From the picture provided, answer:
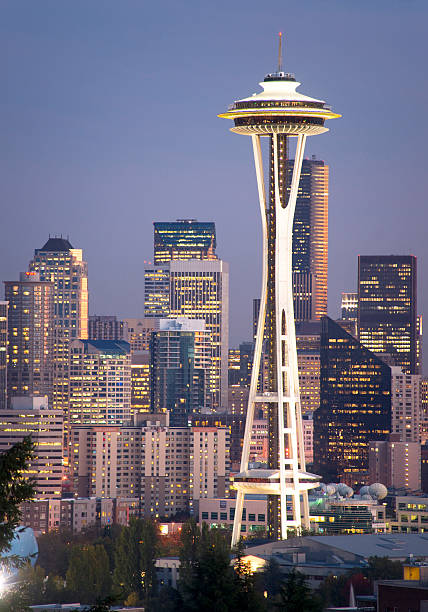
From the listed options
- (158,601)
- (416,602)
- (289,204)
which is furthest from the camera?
(289,204)

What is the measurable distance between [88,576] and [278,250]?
1086 inches

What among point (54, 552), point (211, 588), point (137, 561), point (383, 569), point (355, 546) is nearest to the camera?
point (211, 588)

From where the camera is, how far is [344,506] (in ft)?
547

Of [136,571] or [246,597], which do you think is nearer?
[246,597]

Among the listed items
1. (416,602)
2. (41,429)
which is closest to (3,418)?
(41,429)

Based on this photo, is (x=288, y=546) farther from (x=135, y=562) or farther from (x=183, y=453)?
(x=183, y=453)

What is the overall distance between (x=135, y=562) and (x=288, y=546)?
34.7 ft

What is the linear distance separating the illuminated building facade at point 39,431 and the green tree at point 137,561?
6737 centimetres

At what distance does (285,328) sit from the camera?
126m

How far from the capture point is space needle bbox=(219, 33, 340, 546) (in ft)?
400

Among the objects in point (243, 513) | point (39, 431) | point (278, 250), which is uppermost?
point (278, 250)

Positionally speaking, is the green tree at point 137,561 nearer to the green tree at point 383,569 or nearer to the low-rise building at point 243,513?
the green tree at point 383,569

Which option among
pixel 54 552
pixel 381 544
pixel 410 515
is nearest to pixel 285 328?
pixel 381 544

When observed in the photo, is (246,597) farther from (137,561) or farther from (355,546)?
(137,561)
